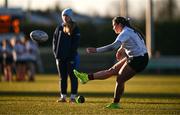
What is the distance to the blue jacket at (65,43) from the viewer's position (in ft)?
67.4

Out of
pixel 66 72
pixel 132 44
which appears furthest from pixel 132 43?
pixel 66 72

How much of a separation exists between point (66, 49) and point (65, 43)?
155 millimetres

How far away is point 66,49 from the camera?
20.6m

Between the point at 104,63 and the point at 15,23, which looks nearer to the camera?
the point at 15,23

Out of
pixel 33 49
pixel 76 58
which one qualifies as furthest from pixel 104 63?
pixel 76 58

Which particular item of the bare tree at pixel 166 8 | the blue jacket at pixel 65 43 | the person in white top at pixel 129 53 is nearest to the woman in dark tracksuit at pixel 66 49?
the blue jacket at pixel 65 43

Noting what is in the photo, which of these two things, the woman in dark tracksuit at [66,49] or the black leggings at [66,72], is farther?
the black leggings at [66,72]

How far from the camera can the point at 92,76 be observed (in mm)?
18609

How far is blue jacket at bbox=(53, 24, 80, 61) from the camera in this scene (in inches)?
809

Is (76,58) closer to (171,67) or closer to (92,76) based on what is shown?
(92,76)

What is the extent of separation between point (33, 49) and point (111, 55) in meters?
17.4

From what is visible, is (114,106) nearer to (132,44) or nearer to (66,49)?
(132,44)

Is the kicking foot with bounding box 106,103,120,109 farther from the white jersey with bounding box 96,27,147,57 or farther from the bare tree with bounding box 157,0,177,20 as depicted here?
the bare tree with bounding box 157,0,177,20

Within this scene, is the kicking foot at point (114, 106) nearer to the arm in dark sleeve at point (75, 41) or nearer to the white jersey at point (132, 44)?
the white jersey at point (132, 44)
